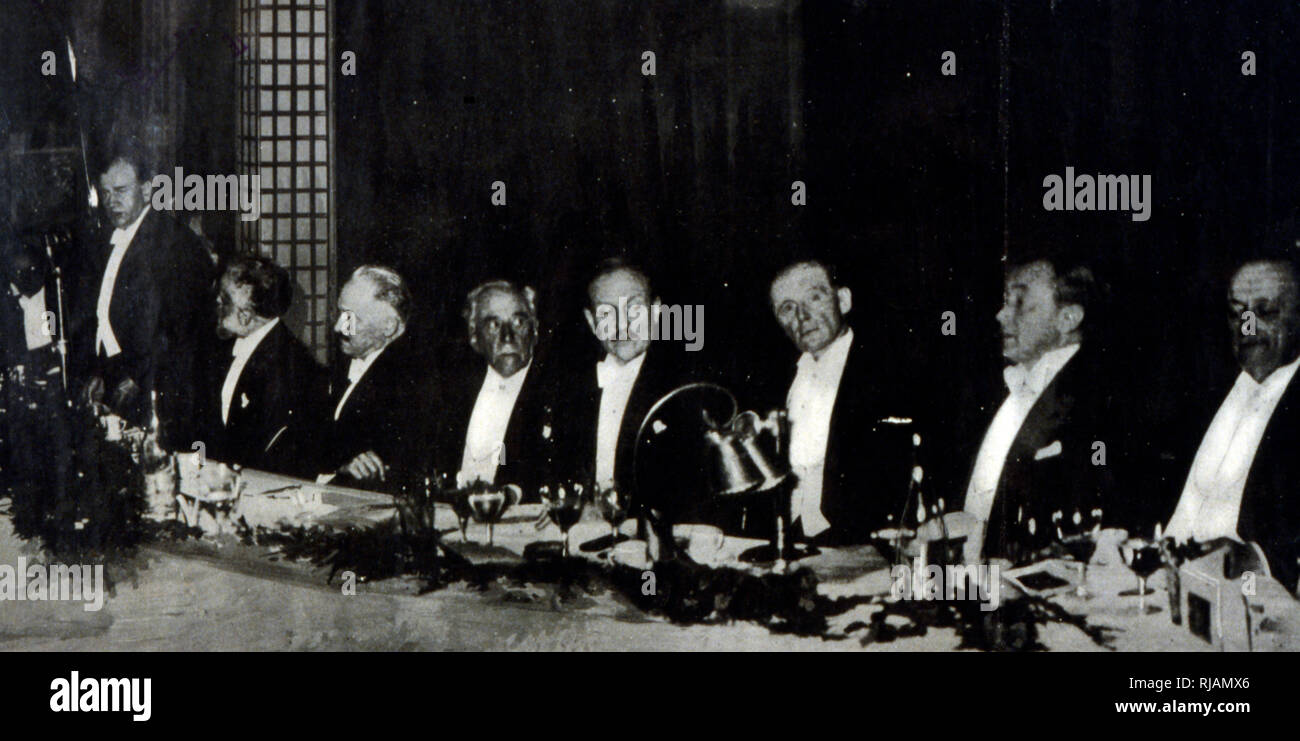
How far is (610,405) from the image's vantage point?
4812 mm

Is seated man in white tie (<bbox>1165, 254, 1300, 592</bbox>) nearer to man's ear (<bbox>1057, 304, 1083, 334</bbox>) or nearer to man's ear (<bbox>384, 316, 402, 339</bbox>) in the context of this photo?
man's ear (<bbox>1057, 304, 1083, 334</bbox>)

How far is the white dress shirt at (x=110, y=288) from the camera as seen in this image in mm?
4855

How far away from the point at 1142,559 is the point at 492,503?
3.12 metres

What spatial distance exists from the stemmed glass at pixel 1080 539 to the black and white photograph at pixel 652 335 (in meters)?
0.02

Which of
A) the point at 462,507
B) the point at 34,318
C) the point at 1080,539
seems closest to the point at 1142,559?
the point at 1080,539

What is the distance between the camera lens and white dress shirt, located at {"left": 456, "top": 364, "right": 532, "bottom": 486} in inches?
189

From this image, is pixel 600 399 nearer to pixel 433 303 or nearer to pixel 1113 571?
pixel 433 303

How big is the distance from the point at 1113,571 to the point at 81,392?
16.6 feet

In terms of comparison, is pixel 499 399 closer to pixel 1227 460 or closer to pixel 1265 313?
pixel 1227 460

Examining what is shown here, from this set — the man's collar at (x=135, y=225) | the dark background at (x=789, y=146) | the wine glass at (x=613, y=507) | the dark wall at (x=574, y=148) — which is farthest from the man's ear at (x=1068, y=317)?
the man's collar at (x=135, y=225)

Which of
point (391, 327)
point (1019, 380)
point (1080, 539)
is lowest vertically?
point (1080, 539)

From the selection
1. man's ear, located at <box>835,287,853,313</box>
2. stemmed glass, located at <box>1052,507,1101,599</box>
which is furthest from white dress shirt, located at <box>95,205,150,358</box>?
stemmed glass, located at <box>1052,507,1101,599</box>

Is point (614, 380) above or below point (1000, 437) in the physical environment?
above
